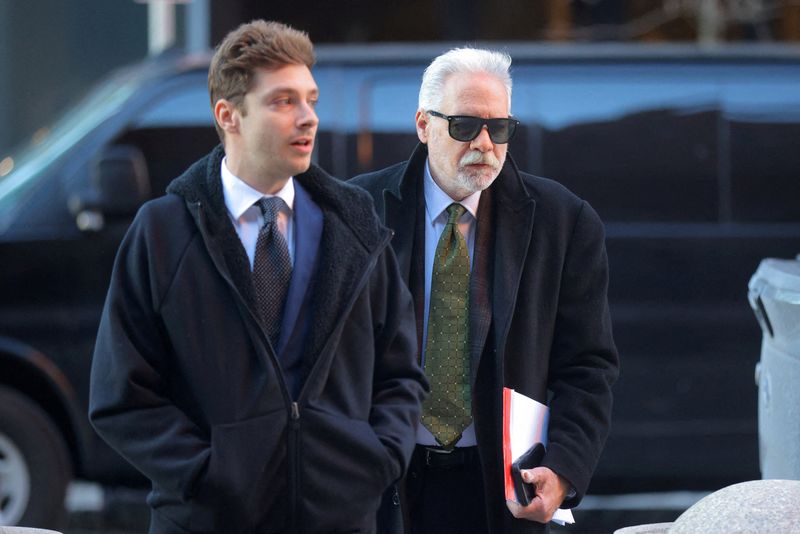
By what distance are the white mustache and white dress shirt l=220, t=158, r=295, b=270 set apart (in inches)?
24.1

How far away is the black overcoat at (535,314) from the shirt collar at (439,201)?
0.02 meters

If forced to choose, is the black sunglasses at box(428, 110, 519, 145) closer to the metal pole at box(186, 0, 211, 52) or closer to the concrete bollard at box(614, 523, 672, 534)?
the concrete bollard at box(614, 523, 672, 534)

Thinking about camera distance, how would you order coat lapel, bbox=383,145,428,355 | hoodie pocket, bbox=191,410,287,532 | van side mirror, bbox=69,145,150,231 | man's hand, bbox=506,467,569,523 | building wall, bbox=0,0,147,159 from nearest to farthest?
hoodie pocket, bbox=191,410,287,532 < man's hand, bbox=506,467,569,523 < coat lapel, bbox=383,145,428,355 < van side mirror, bbox=69,145,150,231 < building wall, bbox=0,0,147,159

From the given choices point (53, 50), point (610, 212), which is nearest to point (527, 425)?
point (610, 212)

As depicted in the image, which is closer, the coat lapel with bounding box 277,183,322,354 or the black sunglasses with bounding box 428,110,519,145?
the coat lapel with bounding box 277,183,322,354

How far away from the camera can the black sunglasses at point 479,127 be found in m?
3.48

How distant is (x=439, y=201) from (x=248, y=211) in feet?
2.50

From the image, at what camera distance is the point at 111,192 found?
6.44 meters

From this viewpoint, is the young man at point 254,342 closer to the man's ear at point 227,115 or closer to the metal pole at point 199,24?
the man's ear at point 227,115

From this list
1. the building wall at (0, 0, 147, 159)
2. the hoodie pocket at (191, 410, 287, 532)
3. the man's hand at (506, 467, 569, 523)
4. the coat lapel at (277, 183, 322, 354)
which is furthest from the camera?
the building wall at (0, 0, 147, 159)

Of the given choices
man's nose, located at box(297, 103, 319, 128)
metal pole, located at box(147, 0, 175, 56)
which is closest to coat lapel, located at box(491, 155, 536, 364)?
man's nose, located at box(297, 103, 319, 128)

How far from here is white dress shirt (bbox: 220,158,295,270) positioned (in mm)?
2986

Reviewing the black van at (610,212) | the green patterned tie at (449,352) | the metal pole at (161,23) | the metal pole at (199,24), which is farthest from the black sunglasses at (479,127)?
the metal pole at (161,23)

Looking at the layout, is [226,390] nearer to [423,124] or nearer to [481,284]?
[481,284]
